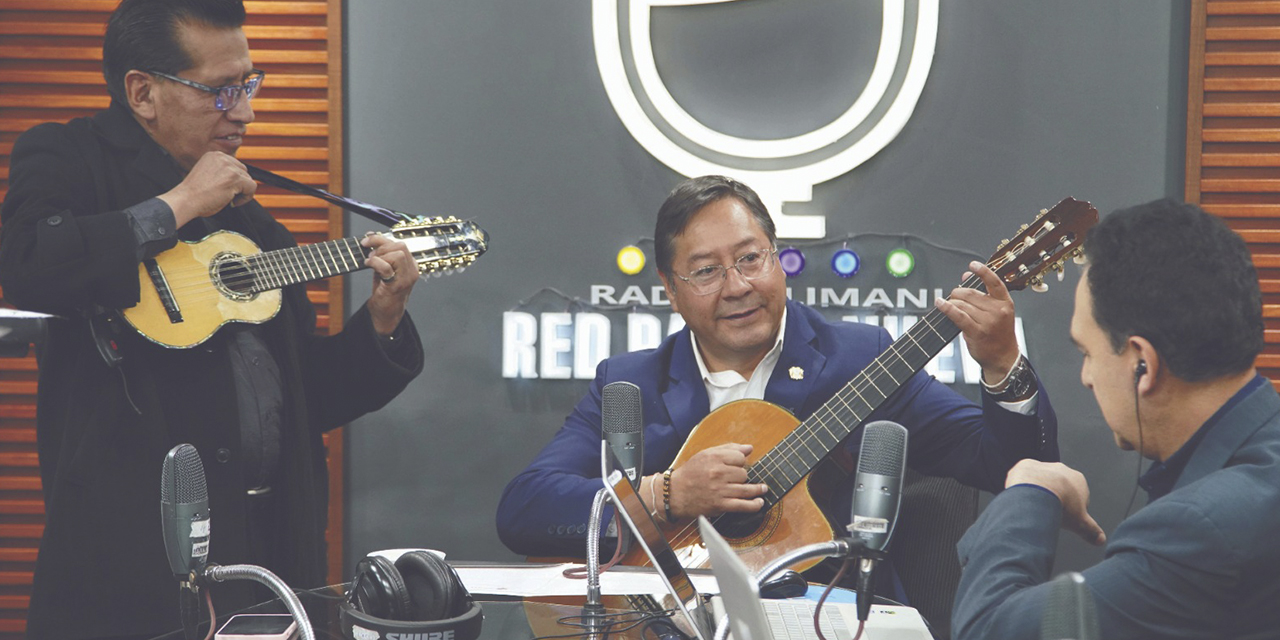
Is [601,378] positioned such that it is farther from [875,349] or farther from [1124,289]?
[1124,289]

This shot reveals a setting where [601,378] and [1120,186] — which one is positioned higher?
[1120,186]

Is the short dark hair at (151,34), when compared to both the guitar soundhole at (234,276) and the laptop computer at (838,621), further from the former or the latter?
the laptop computer at (838,621)

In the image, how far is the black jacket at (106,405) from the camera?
2289 millimetres

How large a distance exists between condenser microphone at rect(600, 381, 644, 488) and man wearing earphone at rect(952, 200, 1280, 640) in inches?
22.3

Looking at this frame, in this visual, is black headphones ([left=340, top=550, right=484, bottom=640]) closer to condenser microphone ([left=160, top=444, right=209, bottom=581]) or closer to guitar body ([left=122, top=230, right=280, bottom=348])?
condenser microphone ([left=160, top=444, right=209, bottom=581])

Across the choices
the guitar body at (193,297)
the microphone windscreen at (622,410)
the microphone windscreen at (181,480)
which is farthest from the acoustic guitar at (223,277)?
the microphone windscreen at (622,410)

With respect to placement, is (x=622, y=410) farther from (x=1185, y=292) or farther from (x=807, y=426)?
(x=1185, y=292)

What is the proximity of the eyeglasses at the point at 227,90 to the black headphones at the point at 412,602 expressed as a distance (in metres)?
1.34

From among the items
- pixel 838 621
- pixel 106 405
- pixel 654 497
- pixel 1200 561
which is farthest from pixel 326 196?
pixel 1200 561

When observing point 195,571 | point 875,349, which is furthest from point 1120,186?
point 195,571

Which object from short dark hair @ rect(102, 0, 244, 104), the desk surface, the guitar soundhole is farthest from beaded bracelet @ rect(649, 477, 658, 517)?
short dark hair @ rect(102, 0, 244, 104)

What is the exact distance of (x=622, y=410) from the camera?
179 cm

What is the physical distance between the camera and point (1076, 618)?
0.82 metres

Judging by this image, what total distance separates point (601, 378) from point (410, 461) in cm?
118
